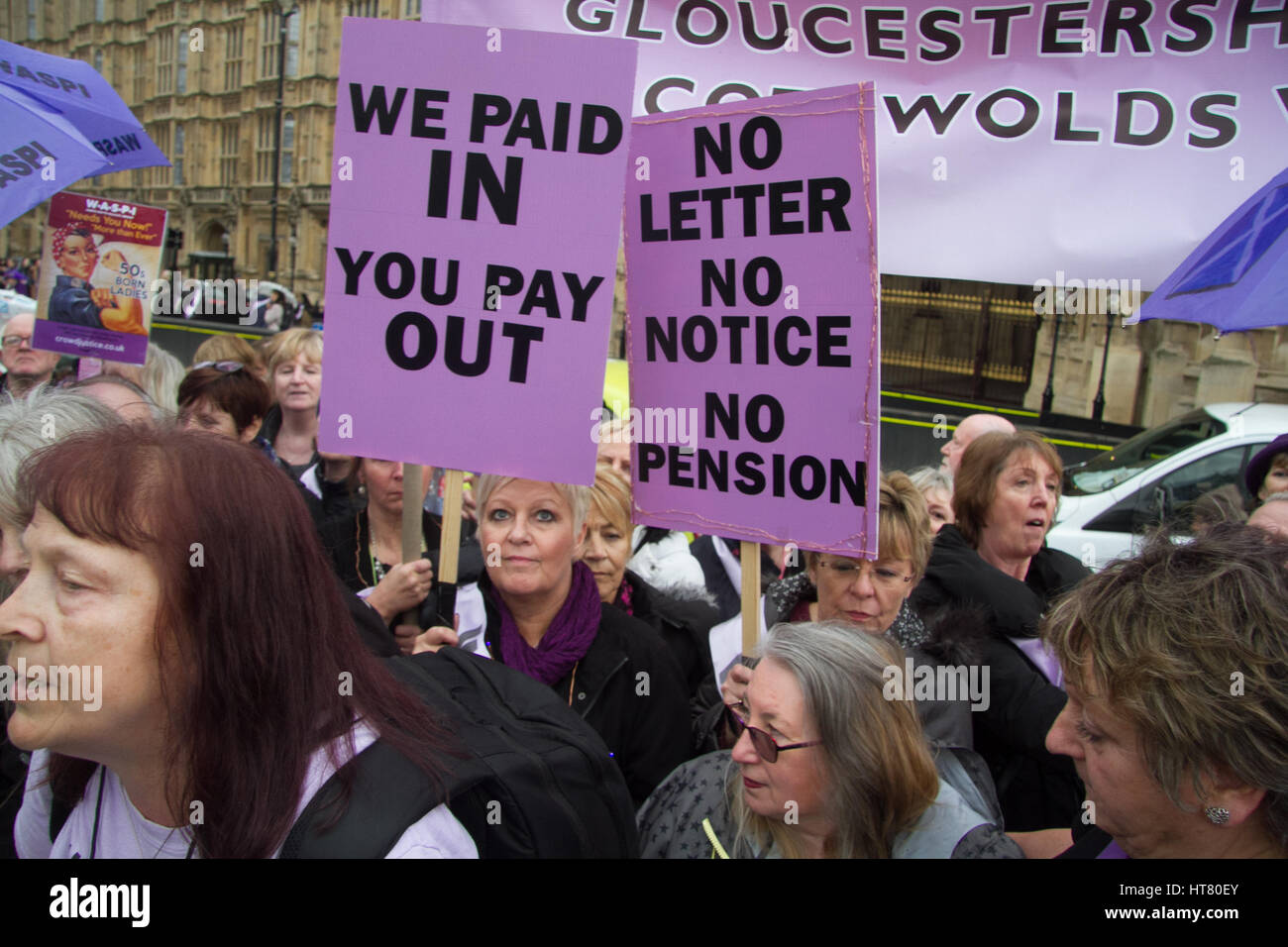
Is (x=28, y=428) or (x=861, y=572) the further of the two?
(x=861, y=572)

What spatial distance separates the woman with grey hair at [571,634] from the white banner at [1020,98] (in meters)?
1.31

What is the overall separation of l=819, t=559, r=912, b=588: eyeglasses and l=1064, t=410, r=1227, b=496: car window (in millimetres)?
5237

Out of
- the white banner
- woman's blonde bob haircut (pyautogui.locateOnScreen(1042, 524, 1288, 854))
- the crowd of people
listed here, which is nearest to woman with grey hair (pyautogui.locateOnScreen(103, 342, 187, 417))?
the crowd of people

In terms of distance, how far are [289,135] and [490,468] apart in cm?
4292

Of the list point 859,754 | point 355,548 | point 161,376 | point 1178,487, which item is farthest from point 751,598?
point 1178,487

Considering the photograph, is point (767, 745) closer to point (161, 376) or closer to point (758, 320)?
point (758, 320)

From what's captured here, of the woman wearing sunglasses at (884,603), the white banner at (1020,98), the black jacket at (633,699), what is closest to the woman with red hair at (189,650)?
the black jacket at (633,699)

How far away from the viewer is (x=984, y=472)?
3059mm

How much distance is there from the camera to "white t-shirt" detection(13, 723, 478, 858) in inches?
47.0

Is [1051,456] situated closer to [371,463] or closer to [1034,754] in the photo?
[1034,754]

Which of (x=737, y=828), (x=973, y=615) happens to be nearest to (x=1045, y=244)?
(x=973, y=615)

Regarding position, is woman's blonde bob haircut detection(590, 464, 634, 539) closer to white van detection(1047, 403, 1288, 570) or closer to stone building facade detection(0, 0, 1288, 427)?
white van detection(1047, 403, 1288, 570)

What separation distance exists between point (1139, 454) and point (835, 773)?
22.4ft

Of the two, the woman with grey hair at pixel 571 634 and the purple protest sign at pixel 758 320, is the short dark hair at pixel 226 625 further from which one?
the purple protest sign at pixel 758 320
